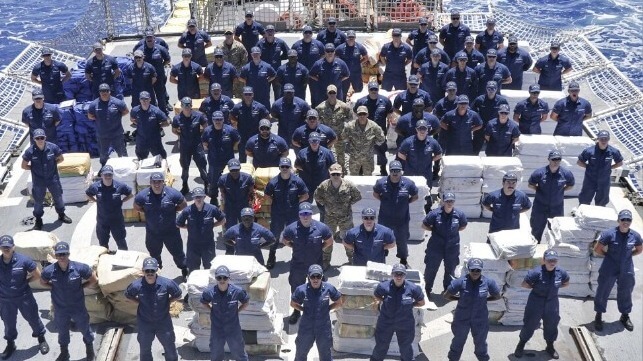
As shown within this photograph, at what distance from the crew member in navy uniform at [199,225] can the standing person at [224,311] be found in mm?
1852

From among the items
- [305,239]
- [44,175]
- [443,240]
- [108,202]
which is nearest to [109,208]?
[108,202]

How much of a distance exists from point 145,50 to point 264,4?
6.57 m

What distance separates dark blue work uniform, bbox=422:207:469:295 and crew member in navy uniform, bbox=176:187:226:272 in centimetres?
323

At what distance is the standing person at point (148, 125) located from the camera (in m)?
16.5

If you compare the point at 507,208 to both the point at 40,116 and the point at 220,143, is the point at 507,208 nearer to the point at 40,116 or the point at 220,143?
the point at 220,143

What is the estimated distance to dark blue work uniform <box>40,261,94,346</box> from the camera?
12141 millimetres

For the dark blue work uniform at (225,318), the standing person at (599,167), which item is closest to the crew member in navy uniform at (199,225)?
the dark blue work uniform at (225,318)

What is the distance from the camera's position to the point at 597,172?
15.4 meters

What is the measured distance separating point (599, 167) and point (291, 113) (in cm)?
567

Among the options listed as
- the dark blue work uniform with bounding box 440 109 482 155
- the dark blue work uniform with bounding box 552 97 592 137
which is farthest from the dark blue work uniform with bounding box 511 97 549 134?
the dark blue work uniform with bounding box 440 109 482 155

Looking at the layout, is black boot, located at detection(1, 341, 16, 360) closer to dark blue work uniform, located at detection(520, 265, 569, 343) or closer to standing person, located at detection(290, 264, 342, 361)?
standing person, located at detection(290, 264, 342, 361)

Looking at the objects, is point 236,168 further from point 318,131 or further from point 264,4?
point 264,4

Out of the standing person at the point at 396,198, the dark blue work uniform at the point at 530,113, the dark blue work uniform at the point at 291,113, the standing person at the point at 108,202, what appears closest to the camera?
the standing person at the point at 396,198

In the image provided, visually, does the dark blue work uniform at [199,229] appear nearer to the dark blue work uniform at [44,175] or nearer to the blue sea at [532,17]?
the dark blue work uniform at [44,175]
